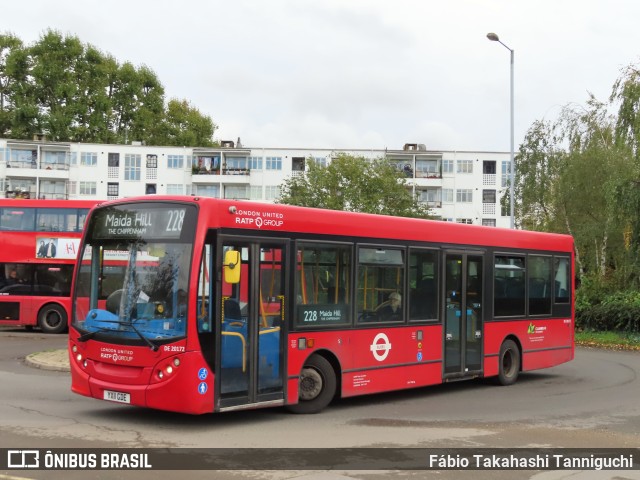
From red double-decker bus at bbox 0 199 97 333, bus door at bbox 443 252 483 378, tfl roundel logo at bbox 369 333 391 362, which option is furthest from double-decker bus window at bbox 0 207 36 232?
tfl roundel logo at bbox 369 333 391 362

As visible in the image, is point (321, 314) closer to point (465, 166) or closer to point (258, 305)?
point (258, 305)

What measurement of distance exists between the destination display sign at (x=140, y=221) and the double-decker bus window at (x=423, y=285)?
4568 millimetres

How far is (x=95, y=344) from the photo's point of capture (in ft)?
34.6

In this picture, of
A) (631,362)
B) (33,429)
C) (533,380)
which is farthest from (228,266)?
(631,362)

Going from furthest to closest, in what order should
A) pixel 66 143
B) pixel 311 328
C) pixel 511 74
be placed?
pixel 66 143
pixel 511 74
pixel 311 328

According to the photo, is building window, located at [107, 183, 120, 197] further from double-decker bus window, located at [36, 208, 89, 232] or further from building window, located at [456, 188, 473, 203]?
Result: double-decker bus window, located at [36, 208, 89, 232]

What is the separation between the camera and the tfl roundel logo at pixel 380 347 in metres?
Result: 12.6

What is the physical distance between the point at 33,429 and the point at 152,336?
1755 millimetres

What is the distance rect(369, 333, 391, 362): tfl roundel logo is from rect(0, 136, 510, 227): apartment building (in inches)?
2527

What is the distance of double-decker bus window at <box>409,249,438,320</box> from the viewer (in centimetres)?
1350

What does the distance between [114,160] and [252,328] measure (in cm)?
7005

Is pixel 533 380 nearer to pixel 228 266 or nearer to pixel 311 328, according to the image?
pixel 311 328

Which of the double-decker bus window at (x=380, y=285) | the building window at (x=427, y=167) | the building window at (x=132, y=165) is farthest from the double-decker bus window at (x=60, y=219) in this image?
the building window at (x=427, y=167)

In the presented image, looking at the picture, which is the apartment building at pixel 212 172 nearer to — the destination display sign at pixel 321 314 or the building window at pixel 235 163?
the building window at pixel 235 163
